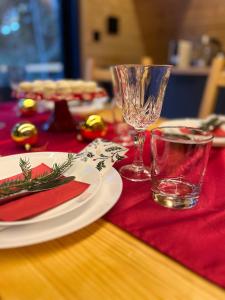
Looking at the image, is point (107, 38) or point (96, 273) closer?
point (96, 273)

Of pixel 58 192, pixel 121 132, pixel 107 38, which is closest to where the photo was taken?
pixel 58 192

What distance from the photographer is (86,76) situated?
1.74m

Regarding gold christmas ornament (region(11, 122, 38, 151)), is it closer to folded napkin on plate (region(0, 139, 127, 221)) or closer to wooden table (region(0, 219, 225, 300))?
A: folded napkin on plate (region(0, 139, 127, 221))

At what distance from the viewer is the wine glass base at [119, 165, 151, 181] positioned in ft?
1.72

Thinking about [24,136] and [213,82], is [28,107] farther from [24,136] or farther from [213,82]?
[213,82]

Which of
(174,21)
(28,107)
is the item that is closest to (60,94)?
(28,107)

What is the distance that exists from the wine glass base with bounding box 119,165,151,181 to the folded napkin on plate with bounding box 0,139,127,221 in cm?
5

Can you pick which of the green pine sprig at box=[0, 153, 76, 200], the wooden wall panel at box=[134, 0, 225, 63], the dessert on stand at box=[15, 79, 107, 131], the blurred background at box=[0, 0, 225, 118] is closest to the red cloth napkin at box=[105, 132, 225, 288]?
the green pine sprig at box=[0, 153, 76, 200]

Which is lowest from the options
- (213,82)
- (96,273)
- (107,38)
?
(96,273)

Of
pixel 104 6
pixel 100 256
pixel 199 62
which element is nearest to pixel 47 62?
pixel 104 6

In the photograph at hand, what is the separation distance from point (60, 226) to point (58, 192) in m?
0.07

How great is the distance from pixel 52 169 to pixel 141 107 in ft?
0.65

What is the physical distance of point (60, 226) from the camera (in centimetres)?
35

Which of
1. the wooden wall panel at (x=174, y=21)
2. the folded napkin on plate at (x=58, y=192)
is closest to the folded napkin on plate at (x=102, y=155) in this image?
the folded napkin on plate at (x=58, y=192)
